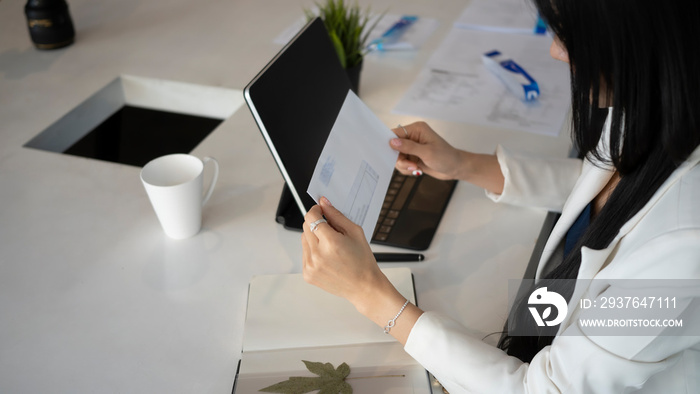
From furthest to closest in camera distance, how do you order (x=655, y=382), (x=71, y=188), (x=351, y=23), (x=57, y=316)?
(x=351, y=23) < (x=71, y=188) < (x=57, y=316) < (x=655, y=382)

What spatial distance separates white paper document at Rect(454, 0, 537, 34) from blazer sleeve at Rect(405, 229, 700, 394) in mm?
1242

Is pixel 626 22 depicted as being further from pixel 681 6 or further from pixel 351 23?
pixel 351 23

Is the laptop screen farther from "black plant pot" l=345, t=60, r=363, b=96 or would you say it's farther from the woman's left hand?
"black plant pot" l=345, t=60, r=363, b=96

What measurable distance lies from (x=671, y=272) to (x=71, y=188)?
1009 millimetres

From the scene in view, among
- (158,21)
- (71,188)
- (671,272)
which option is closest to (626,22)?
(671,272)

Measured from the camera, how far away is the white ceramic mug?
0.95 meters

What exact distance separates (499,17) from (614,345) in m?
1.43

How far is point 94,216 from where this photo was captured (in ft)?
3.53

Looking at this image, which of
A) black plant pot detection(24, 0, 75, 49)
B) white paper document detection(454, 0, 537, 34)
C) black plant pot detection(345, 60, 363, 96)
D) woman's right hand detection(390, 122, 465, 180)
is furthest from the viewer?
white paper document detection(454, 0, 537, 34)

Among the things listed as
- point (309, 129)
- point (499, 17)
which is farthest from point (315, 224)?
point (499, 17)

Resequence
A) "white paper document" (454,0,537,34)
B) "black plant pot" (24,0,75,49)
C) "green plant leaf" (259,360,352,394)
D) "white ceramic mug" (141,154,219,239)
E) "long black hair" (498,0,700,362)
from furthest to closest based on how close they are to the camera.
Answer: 1. "white paper document" (454,0,537,34)
2. "black plant pot" (24,0,75,49)
3. "white ceramic mug" (141,154,219,239)
4. "green plant leaf" (259,360,352,394)
5. "long black hair" (498,0,700,362)

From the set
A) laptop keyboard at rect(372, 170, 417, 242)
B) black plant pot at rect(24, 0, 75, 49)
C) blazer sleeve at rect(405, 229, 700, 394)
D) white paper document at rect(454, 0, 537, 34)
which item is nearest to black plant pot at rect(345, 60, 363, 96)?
laptop keyboard at rect(372, 170, 417, 242)

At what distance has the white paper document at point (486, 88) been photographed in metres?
1.37

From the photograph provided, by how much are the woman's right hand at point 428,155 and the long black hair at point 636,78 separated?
0.33 metres
